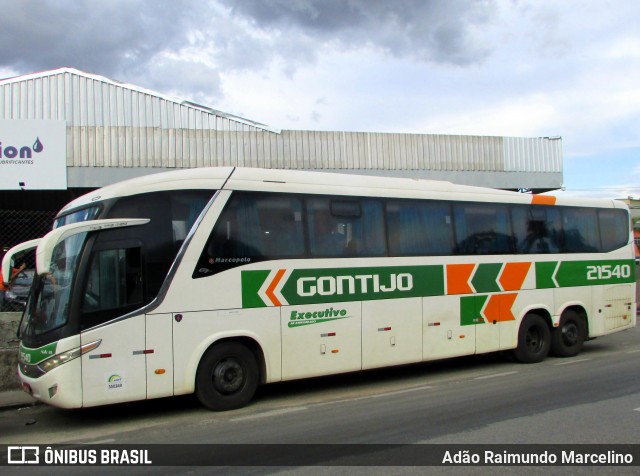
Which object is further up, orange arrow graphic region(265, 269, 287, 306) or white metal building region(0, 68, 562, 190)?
white metal building region(0, 68, 562, 190)

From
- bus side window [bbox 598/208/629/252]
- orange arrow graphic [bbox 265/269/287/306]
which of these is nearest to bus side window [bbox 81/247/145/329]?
orange arrow graphic [bbox 265/269/287/306]

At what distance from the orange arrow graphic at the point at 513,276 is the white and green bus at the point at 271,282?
0.03m

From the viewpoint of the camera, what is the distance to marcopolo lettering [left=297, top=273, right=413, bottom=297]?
8375 mm

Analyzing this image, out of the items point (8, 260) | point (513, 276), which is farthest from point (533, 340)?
point (8, 260)

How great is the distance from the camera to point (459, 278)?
32.8 feet

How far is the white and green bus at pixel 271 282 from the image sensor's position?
6.95 metres

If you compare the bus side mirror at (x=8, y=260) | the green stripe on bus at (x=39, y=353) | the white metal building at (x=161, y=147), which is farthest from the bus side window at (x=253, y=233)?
the white metal building at (x=161, y=147)

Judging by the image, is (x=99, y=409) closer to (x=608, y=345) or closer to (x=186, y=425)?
(x=186, y=425)

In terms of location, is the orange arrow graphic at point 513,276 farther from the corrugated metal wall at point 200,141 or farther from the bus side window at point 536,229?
the corrugated metal wall at point 200,141

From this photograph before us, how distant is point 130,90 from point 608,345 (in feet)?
56.1

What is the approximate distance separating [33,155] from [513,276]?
43.4 ft

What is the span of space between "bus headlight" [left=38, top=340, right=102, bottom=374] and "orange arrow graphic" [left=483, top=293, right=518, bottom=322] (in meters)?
6.70

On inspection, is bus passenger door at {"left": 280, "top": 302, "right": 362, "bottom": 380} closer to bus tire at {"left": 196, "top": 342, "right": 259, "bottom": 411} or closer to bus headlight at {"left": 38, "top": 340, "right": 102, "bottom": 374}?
bus tire at {"left": 196, "top": 342, "right": 259, "bottom": 411}

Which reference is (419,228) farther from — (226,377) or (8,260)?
(8,260)
